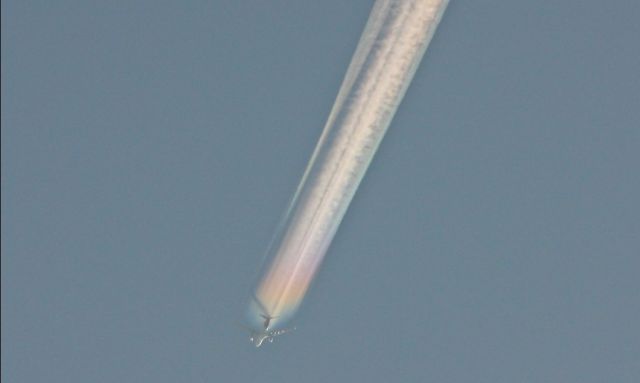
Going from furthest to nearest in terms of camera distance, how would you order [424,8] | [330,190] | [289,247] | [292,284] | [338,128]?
[292,284] → [289,247] → [330,190] → [338,128] → [424,8]

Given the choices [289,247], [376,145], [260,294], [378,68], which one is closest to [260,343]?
[260,294]

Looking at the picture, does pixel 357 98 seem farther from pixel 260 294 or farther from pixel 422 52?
pixel 260 294

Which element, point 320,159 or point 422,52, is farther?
point 320,159

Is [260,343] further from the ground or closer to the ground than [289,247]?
closer to the ground

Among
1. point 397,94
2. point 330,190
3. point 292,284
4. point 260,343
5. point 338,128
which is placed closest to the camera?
point 397,94

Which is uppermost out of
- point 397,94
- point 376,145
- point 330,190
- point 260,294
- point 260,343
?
point 397,94

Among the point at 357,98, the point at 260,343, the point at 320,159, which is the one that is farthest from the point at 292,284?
the point at 357,98

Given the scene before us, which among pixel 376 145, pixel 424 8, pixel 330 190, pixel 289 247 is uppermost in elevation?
pixel 424 8

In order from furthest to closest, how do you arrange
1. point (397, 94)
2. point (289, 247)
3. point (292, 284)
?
1. point (292, 284)
2. point (289, 247)
3. point (397, 94)

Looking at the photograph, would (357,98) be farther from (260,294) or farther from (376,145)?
(260,294)
